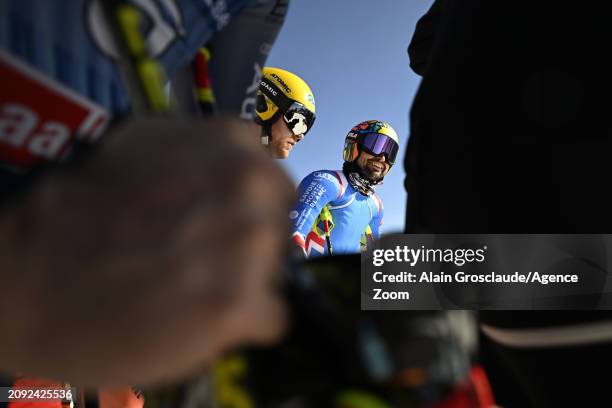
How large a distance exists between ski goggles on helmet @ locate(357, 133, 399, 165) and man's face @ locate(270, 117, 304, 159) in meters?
1.27

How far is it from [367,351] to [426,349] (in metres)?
0.10

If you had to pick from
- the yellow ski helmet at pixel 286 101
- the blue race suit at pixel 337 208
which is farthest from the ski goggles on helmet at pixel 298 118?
the blue race suit at pixel 337 208

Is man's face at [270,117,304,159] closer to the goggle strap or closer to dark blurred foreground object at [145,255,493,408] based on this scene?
the goggle strap

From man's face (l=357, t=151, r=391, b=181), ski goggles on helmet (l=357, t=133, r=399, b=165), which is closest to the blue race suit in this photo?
man's face (l=357, t=151, r=391, b=181)

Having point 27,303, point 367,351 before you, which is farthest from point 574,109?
point 27,303

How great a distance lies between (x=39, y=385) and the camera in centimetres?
205

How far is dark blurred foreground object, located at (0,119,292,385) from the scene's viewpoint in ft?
0.84

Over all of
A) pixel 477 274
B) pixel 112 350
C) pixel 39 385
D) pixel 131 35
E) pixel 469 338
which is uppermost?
pixel 131 35

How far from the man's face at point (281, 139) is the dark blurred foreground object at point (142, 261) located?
124 inches

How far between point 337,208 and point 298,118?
3.25ft

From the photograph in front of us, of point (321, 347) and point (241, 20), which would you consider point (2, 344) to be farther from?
point (241, 20)

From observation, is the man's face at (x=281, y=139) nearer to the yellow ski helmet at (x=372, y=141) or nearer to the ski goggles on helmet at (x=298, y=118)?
the ski goggles on helmet at (x=298, y=118)

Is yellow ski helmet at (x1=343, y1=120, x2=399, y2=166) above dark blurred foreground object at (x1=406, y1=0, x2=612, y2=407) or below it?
below

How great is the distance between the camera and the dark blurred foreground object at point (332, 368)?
1.22ft
